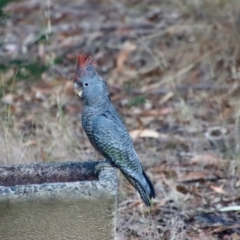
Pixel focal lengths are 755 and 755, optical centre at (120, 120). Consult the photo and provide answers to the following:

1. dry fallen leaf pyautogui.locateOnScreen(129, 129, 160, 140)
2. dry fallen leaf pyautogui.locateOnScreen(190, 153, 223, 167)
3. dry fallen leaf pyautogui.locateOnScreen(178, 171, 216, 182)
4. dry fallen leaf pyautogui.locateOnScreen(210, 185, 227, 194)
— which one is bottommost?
dry fallen leaf pyautogui.locateOnScreen(210, 185, 227, 194)

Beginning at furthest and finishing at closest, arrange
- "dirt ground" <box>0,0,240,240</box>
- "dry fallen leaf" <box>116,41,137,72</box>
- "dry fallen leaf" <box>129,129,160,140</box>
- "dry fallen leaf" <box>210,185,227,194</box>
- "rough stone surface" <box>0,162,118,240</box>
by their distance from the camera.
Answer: "dry fallen leaf" <box>116,41,137,72</box> < "dry fallen leaf" <box>129,129,160,140</box> < "dry fallen leaf" <box>210,185,227,194</box> < "dirt ground" <box>0,0,240,240</box> < "rough stone surface" <box>0,162,118,240</box>

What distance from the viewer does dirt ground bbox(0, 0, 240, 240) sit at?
472 centimetres

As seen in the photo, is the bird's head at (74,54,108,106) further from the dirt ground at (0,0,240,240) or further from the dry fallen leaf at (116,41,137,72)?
the dry fallen leaf at (116,41,137,72)

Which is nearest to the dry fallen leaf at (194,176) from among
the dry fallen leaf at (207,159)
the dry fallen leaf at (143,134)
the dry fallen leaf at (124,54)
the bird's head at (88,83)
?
the dry fallen leaf at (207,159)

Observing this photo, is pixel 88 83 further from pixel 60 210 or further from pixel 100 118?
pixel 60 210

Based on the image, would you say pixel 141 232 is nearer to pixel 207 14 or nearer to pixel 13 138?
pixel 13 138

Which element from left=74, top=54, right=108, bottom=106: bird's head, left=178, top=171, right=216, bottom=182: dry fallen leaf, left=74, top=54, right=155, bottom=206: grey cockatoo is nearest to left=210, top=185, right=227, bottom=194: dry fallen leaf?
left=178, top=171, right=216, bottom=182: dry fallen leaf

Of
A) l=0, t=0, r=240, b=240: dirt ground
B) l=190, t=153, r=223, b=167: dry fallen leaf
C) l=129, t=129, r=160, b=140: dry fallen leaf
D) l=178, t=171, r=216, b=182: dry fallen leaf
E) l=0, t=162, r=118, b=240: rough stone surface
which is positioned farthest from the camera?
l=129, t=129, r=160, b=140: dry fallen leaf

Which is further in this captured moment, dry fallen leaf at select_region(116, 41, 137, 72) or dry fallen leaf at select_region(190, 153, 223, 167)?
dry fallen leaf at select_region(116, 41, 137, 72)

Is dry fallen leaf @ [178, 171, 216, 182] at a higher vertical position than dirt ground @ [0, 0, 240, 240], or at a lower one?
→ lower

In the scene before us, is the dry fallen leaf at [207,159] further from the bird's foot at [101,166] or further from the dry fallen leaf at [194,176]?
the bird's foot at [101,166]

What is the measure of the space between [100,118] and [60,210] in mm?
558

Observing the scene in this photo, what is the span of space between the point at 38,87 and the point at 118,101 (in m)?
0.87

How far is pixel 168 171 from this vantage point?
532cm
